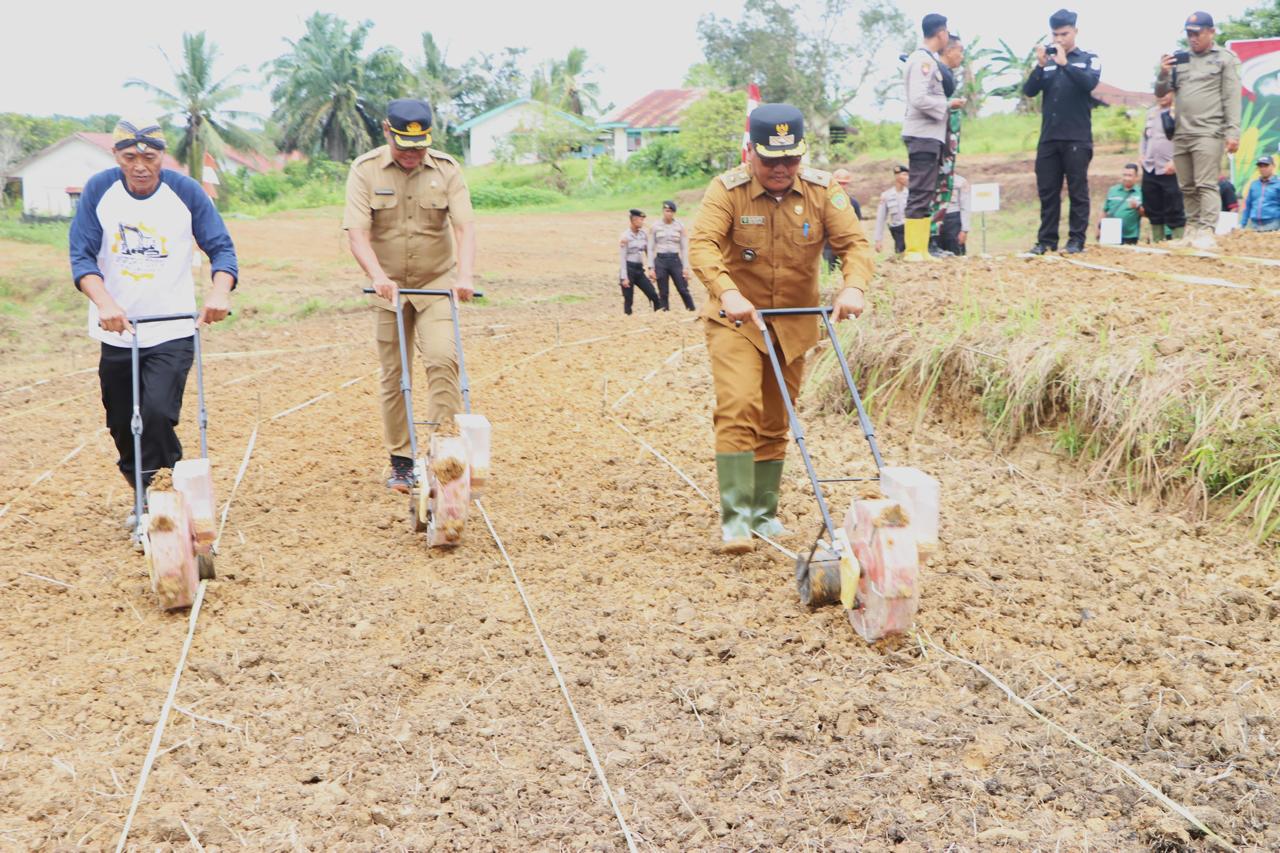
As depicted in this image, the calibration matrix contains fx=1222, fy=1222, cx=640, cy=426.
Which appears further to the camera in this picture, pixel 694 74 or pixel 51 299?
pixel 694 74

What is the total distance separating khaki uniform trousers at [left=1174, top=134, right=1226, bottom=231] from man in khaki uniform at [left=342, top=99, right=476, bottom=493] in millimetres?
6438

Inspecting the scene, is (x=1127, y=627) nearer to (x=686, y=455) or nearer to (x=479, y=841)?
(x=479, y=841)

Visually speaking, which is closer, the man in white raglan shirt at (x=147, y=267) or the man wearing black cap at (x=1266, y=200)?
the man in white raglan shirt at (x=147, y=267)

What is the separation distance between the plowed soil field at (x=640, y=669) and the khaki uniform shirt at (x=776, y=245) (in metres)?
1.07

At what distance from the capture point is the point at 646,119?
64.6 meters

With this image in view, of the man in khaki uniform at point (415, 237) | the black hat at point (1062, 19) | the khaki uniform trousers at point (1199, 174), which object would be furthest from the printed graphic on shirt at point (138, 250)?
the khaki uniform trousers at point (1199, 174)

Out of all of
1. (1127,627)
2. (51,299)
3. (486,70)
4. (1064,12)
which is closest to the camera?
(1127,627)

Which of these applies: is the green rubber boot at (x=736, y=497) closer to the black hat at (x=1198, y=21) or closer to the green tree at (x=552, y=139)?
the black hat at (x=1198, y=21)

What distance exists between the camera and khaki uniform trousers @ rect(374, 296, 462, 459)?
6355 millimetres

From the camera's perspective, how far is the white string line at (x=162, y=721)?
10.9 ft

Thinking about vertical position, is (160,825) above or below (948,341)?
below

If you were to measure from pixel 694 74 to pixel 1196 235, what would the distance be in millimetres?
54169

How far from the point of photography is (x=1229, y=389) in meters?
5.92

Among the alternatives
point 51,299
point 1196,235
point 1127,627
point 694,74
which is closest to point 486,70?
point 694,74
